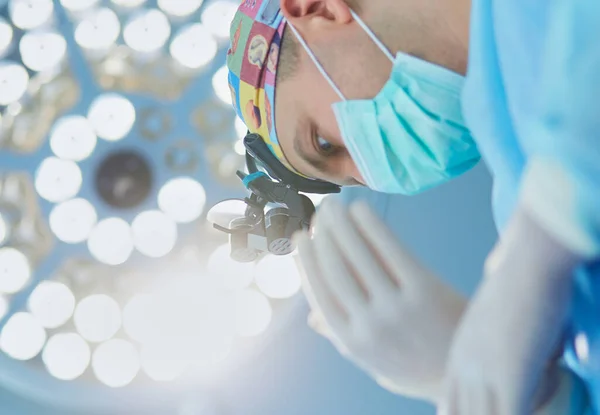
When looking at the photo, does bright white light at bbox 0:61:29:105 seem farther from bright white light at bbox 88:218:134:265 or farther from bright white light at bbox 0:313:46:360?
bright white light at bbox 0:313:46:360

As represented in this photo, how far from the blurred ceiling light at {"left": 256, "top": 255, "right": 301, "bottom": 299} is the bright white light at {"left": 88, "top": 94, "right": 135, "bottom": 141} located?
52 centimetres

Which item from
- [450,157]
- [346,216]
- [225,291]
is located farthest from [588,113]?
[225,291]

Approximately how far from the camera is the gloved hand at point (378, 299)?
2.23 ft

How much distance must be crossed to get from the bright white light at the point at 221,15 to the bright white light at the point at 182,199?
0.39m

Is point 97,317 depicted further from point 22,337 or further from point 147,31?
point 147,31

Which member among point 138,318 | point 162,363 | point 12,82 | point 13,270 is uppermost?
point 12,82

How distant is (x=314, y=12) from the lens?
107 centimetres

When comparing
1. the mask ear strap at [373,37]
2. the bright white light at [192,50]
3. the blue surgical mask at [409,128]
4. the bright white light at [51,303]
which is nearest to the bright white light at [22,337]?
the bright white light at [51,303]

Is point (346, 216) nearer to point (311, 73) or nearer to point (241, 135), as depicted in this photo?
→ point (311, 73)

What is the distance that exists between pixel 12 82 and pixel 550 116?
4.56 ft

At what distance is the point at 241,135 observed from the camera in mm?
1684

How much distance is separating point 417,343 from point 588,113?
0.29 m

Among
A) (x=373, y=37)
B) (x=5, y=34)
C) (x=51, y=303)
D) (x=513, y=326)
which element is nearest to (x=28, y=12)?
(x=5, y=34)

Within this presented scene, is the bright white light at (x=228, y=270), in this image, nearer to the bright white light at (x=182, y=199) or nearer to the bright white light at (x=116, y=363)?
the bright white light at (x=182, y=199)
